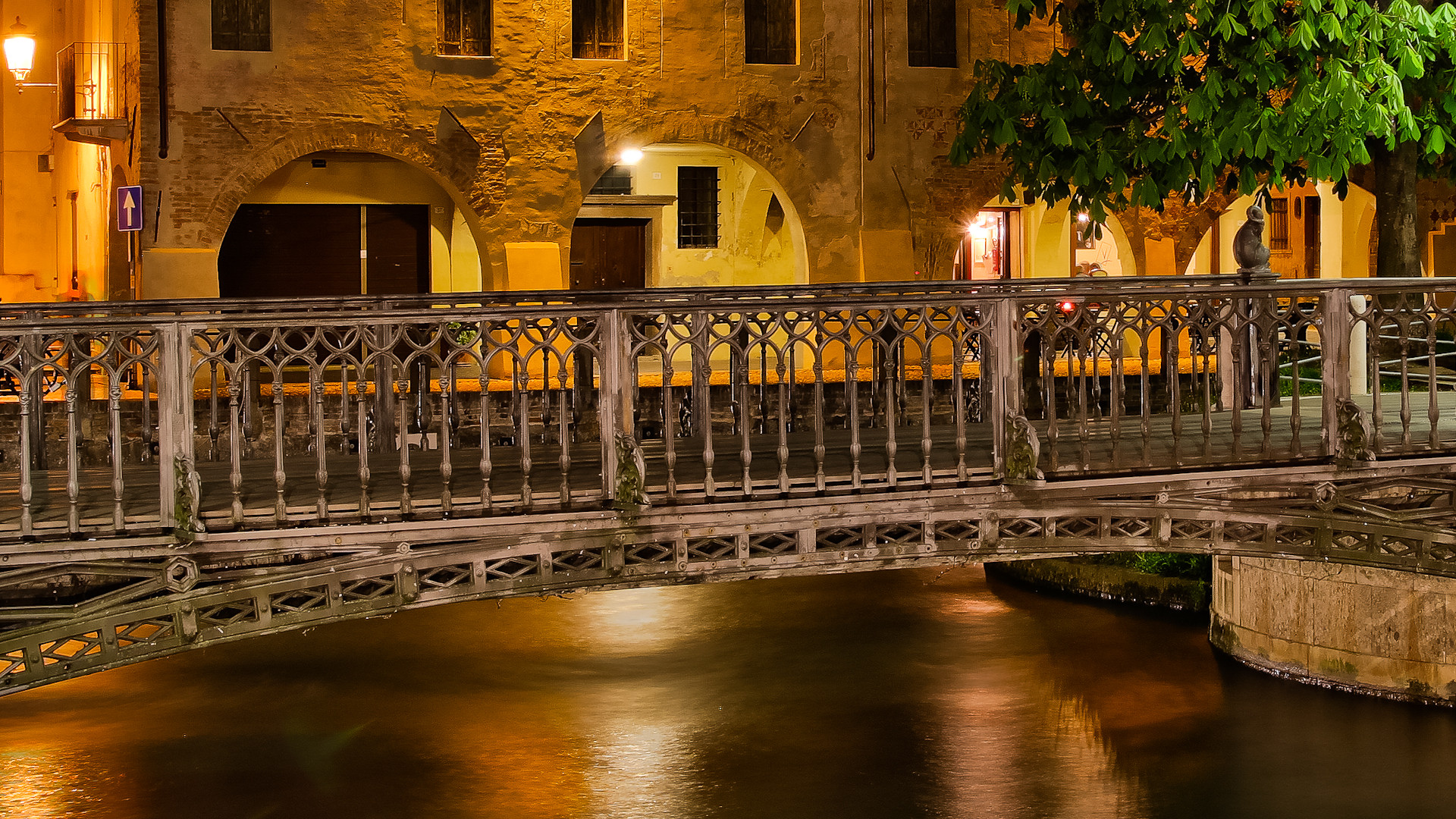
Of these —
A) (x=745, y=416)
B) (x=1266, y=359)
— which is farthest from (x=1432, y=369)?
(x=745, y=416)

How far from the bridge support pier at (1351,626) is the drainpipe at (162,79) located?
1460 cm

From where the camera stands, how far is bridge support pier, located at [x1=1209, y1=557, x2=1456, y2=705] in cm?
970

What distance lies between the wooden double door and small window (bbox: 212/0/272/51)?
311cm

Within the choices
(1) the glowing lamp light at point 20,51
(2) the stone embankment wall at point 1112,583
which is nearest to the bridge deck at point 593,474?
(2) the stone embankment wall at point 1112,583

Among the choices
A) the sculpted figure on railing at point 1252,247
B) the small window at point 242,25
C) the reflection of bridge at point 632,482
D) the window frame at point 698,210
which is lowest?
the reflection of bridge at point 632,482

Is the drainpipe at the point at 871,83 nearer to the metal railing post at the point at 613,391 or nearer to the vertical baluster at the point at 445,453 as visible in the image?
the metal railing post at the point at 613,391

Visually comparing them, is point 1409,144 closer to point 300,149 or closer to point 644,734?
point 644,734

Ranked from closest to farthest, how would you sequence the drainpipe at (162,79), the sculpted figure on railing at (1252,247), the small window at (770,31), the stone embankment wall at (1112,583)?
the sculpted figure on railing at (1252,247), the stone embankment wall at (1112,583), the drainpipe at (162,79), the small window at (770,31)

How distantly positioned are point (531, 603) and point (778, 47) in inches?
429

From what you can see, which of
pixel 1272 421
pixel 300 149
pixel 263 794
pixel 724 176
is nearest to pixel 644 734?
pixel 263 794

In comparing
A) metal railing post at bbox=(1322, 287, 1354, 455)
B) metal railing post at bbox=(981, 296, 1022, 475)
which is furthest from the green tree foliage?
metal railing post at bbox=(981, 296, 1022, 475)

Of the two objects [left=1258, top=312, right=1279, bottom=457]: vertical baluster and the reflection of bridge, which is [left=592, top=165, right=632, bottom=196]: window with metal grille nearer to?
the reflection of bridge

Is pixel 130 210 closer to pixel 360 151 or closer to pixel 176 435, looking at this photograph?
pixel 360 151

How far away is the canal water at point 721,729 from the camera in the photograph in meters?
8.79
